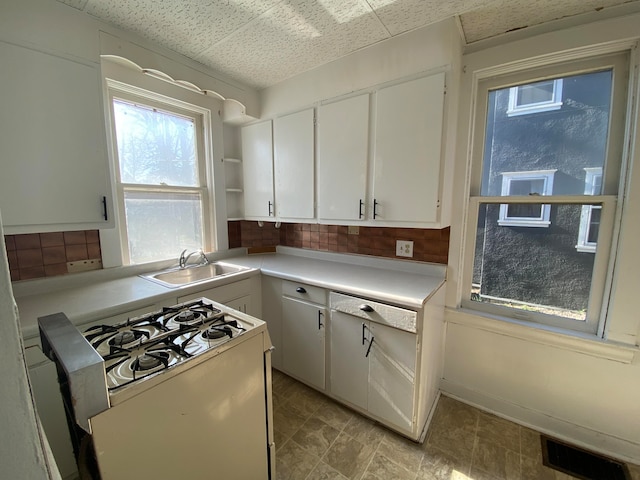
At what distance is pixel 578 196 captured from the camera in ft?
4.94

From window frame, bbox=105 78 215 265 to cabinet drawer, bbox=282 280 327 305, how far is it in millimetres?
966

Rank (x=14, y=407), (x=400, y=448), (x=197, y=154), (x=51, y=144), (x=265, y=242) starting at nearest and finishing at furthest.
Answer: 1. (x=14, y=407)
2. (x=51, y=144)
3. (x=400, y=448)
4. (x=197, y=154)
5. (x=265, y=242)

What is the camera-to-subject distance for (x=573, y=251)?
158 cm

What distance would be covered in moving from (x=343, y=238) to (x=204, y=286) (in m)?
1.19

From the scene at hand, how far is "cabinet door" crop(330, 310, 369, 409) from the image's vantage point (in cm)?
167

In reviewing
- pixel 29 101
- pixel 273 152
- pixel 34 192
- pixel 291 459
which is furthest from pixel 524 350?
pixel 29 101

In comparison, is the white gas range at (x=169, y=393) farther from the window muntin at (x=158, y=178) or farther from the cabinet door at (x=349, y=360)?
the window muntin at (x=158, y=178)

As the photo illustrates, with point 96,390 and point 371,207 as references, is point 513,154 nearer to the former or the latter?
point 371,207

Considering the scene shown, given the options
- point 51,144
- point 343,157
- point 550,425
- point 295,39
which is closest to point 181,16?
point 295,39

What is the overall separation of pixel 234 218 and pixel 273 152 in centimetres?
74

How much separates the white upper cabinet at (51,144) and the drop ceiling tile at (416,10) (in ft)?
5.19

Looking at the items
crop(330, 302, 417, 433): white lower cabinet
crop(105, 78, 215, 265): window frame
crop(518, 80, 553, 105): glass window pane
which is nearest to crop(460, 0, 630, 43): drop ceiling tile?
crop(518, 80, 553, 105): glass window pane

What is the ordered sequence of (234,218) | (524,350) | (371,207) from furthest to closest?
(234,218), (371,207), (524,350)

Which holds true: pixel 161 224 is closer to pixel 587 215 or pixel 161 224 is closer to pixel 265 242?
pixel 265 242
